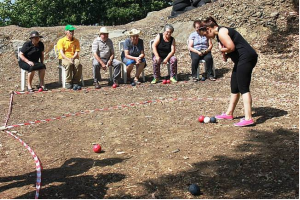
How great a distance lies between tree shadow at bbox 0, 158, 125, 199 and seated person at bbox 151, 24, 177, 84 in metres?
5.09

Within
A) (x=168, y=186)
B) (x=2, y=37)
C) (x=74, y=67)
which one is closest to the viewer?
(x=168, y=186)

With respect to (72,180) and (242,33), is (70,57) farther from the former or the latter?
(72,180)

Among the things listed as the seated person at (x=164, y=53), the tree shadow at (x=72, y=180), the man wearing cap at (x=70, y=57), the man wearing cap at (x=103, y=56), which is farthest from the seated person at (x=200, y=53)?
the tree shadow at (x=72, y=180)

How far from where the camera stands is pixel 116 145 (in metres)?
5.88

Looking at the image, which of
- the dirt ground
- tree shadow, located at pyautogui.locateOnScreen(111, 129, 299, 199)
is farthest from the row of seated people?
tree shadow, located at pyautogui.locateOnScreen(111, 129, 299, 199)

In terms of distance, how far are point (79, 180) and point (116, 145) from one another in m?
1.25

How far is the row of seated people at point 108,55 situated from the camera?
9883mm

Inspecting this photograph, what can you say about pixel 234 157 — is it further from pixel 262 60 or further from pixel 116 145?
pixel 262 60

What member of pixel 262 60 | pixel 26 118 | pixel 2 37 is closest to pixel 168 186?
pixel 26 118

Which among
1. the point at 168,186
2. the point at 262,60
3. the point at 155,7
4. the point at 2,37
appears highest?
the point at 155,7

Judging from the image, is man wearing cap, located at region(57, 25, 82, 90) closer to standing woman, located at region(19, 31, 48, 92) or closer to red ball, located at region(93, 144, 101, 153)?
standing woman, located at region(19, 31, 48, 92)

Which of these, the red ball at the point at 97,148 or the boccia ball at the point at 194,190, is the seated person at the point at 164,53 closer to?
the red ball at the point at 97,148

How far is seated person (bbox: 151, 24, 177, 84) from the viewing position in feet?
33.0

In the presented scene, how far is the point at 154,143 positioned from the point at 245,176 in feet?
5.45
